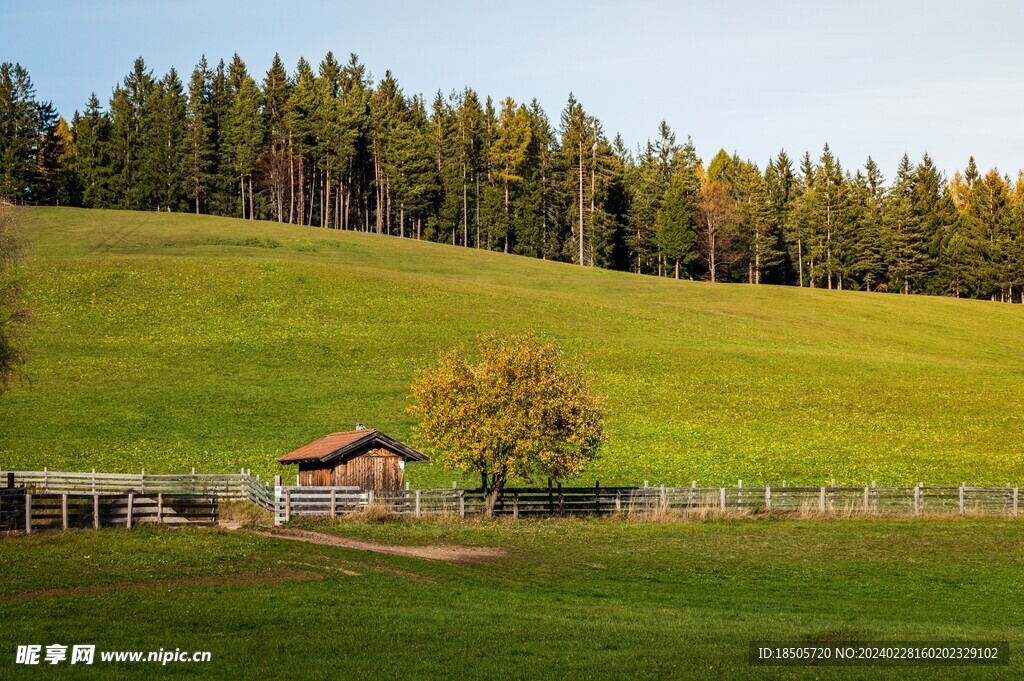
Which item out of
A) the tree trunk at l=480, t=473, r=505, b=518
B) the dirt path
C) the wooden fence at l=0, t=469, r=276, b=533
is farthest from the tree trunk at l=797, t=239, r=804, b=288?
the dirt path

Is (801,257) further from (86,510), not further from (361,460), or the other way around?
(86,510)

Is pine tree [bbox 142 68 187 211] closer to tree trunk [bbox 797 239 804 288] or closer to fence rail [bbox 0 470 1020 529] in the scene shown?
tree trunk [bbox 797 239 804 288]

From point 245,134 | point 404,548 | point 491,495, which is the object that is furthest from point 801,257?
point 404,548

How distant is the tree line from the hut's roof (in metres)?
103

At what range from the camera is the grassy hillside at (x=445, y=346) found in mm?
55844

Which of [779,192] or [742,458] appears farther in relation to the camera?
[779,192]

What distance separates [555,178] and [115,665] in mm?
151831

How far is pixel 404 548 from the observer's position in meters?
33.2

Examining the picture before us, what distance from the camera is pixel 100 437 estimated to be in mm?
55594

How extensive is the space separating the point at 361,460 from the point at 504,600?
2031 centimetres

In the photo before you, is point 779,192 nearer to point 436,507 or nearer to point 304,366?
point 304,366

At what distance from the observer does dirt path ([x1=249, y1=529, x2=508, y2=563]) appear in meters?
31.7

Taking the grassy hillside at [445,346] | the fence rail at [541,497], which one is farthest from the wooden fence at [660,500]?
the grassy hillside at [445,346]

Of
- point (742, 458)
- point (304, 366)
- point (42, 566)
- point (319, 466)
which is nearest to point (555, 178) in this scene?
point (304, 366)
